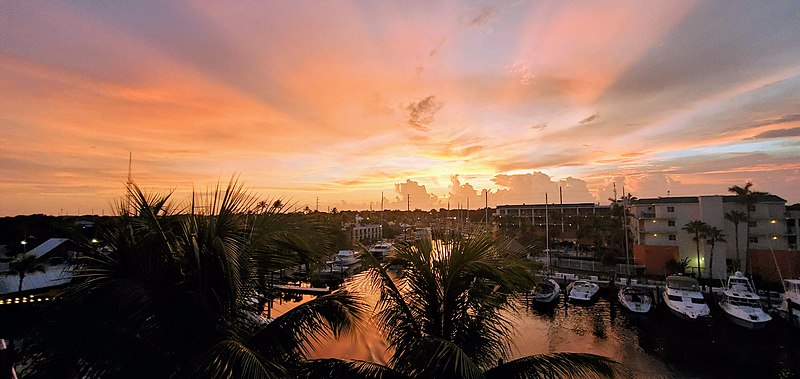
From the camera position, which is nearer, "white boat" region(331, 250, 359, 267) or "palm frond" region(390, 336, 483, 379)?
"palm frond" region(390, 336, 483, 379)

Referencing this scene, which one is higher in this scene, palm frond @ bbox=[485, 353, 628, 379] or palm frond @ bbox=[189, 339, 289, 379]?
palm frond @ bbox=[189, 339, 289, 379]

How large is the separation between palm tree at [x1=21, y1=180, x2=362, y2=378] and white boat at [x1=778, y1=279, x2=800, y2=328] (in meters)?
33.9

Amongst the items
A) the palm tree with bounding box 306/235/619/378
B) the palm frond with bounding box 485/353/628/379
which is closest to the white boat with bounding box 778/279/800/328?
the palm frond with bounding box 485/353/628/379

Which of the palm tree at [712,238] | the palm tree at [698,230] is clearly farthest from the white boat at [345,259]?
the palm tree at [712,238]

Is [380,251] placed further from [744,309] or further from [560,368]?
[744,309]

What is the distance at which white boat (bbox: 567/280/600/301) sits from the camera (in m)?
29.8

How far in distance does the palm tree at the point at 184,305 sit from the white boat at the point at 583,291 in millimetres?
30795

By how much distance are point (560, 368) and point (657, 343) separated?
78.3ft

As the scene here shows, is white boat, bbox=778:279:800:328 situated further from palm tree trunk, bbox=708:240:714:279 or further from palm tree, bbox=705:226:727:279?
palm tree, bbox=705:226:727:279

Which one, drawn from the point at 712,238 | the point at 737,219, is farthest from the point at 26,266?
the point at 737,219

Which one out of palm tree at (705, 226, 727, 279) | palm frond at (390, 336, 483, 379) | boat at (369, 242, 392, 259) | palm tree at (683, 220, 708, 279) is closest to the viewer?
palm frond at (390, 336, 483, 379)

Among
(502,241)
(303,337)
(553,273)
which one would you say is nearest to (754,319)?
(553,273)

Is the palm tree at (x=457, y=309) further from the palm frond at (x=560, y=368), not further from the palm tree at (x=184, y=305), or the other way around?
the palm tree at (x=184, y=305)

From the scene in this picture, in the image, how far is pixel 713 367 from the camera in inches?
733
